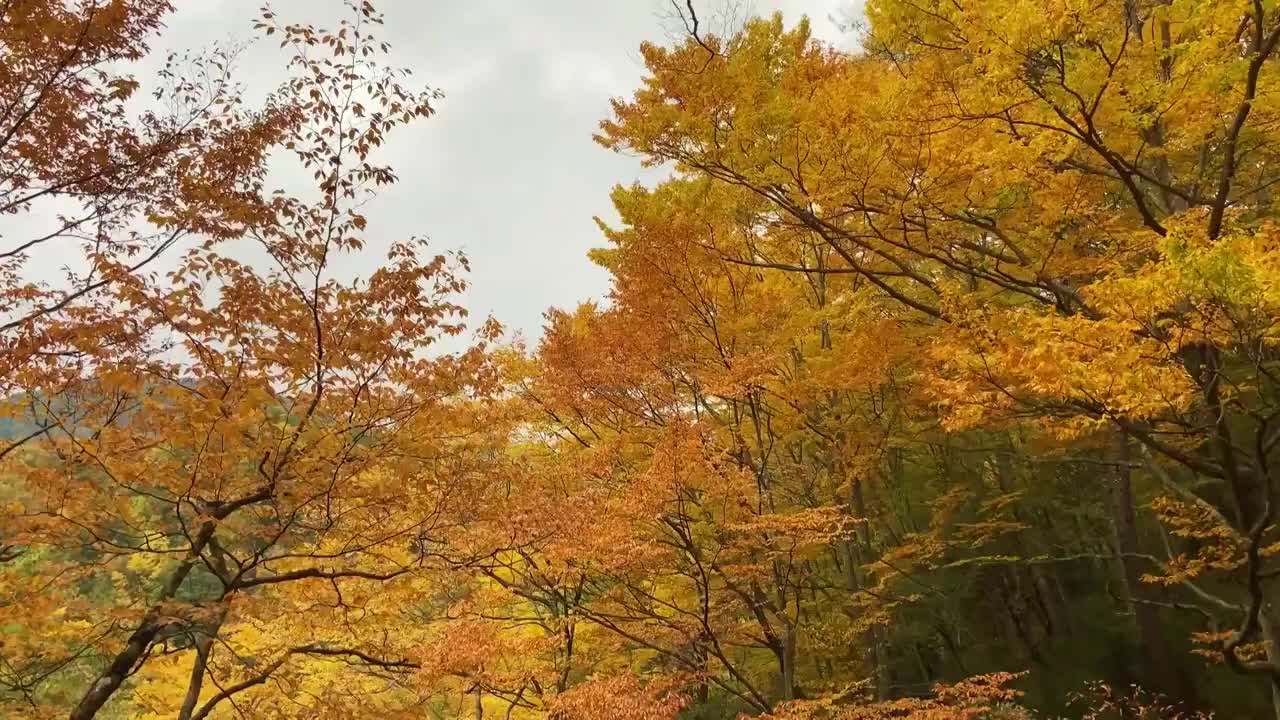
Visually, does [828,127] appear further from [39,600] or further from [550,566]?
[39,600]

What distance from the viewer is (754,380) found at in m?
8.62

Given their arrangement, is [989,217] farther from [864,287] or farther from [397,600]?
[397,600]

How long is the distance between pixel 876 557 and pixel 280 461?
10.7 m

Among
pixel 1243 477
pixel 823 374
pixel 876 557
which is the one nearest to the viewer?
pixel 1243 477

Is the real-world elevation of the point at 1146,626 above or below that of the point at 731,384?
A: below

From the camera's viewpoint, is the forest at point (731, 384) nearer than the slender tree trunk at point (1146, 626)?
Yes

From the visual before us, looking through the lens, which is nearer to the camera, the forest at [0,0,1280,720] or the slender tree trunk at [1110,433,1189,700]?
the forest at [0,0,1280,720]

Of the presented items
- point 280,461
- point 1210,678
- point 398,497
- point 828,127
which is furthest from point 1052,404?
point 1210,678

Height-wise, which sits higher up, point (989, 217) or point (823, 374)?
point (989, 217)

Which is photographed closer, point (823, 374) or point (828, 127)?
point (828, 127)

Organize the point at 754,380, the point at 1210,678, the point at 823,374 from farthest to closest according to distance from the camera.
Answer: the point at 1210,678, the point at 823,374, the point at 754,380

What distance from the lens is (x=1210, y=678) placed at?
11.3 meters

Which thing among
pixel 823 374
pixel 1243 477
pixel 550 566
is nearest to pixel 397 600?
pixel 550 566

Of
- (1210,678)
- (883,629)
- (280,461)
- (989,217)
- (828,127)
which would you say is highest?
(828,127)
